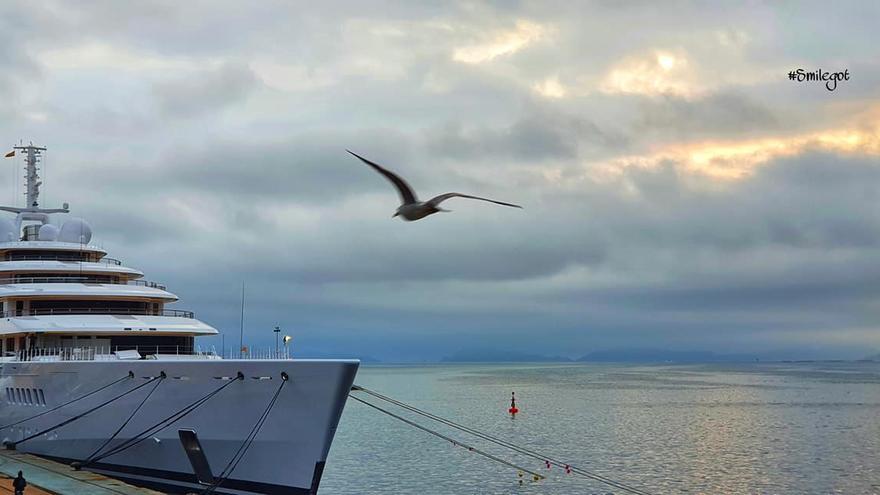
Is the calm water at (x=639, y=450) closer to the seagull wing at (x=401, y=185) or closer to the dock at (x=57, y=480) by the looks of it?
the dock at (x=57, y=480)

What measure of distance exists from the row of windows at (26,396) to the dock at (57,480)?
1971mm

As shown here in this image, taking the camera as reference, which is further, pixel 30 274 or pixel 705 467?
pixel 705 467

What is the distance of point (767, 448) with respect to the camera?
52875mm

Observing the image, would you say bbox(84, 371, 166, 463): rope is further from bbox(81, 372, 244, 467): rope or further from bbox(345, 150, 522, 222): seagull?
bbox(345, 150, 522, 222): seagull

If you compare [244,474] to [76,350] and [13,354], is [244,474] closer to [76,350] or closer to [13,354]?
[76,350]

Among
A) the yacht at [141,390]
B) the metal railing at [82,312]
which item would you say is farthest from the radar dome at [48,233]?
the metal railing at [82,312]

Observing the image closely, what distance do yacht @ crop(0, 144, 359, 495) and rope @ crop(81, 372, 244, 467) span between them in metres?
0.03

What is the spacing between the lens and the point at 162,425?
2472 cm

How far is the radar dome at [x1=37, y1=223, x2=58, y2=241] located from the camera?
3934cm

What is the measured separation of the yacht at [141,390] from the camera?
2247 cm

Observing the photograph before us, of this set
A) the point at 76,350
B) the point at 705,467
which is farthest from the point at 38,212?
the point at 705,467

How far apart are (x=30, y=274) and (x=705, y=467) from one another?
110 feet

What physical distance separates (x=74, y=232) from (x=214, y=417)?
64.4 feet

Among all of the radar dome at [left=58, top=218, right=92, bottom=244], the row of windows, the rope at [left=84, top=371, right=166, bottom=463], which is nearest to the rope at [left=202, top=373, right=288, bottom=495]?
the rope at [left=84, top=371, right=166, bottom=463]
